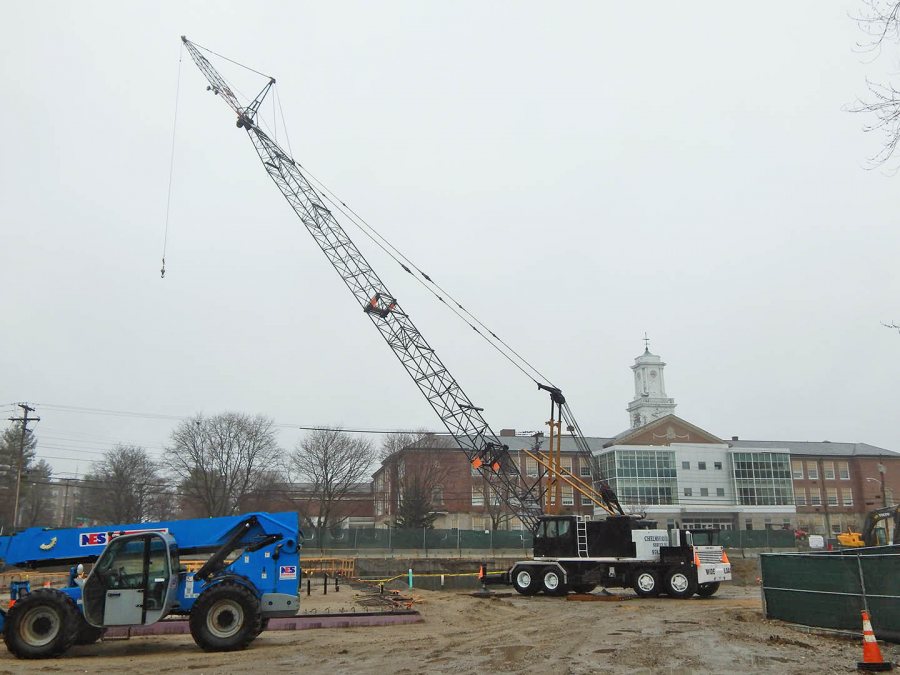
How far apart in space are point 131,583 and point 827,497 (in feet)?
278

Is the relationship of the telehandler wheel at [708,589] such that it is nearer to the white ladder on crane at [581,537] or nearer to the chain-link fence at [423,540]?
the white ladder on crane at [581,537]

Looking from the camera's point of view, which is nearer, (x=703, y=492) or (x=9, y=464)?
(x=9, y=464)

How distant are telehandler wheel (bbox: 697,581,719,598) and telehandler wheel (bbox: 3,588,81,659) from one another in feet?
62.1

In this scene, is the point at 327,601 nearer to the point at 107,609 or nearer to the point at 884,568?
the point at 107,609

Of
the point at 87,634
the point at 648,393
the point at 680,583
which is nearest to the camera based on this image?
the point at 87,634

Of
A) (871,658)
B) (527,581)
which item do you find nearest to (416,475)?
(527,581)

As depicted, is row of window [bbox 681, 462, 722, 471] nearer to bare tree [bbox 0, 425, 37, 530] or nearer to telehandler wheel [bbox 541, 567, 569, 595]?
telehandler wheel [bbox 541, 567, 569, 595]

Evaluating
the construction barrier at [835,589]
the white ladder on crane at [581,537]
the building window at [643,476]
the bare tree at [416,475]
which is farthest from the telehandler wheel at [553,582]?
the building window at [643,476]

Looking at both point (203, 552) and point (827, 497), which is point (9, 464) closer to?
point (203, 552)

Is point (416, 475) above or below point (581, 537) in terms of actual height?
above

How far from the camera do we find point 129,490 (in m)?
72.6

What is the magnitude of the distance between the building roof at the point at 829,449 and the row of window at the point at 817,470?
3.40ft

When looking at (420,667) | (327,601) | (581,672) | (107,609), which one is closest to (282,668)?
(420,667)

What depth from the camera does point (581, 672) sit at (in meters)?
10.4
